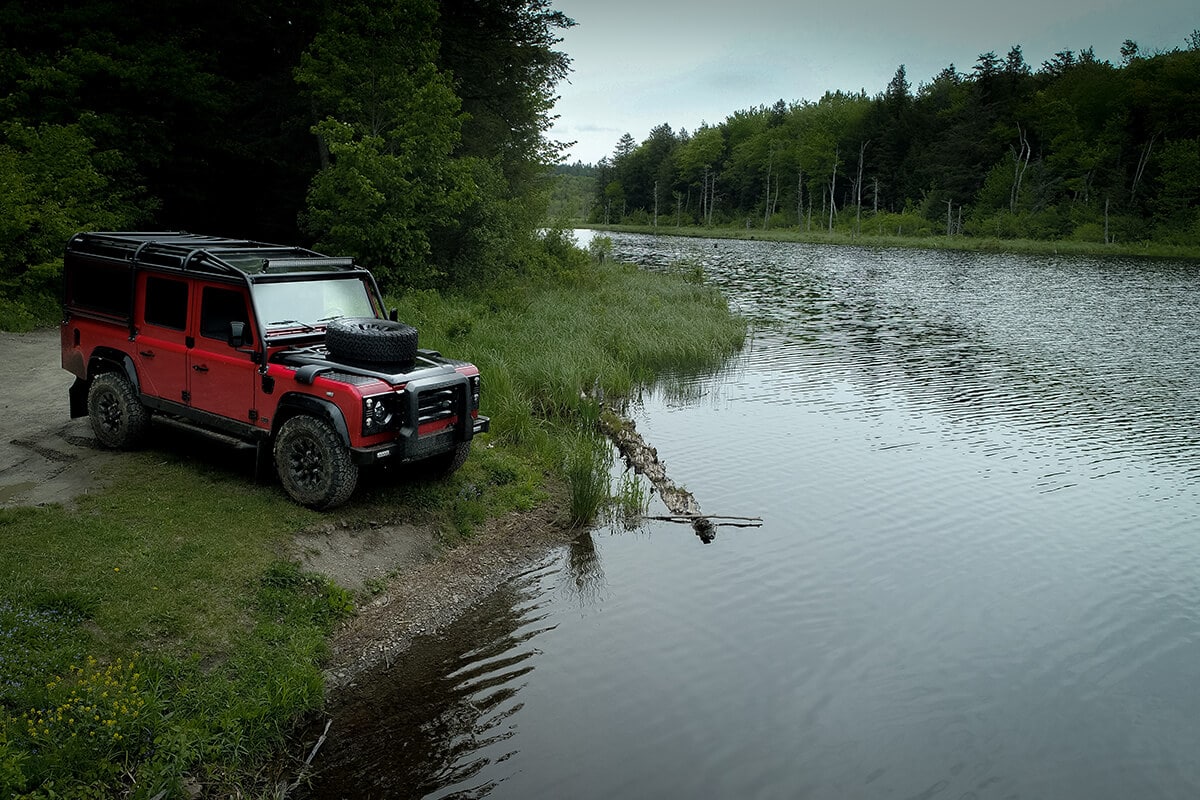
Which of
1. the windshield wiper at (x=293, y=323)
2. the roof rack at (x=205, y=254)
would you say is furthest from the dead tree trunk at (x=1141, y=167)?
the windshield wiper at (x=293, y=323)

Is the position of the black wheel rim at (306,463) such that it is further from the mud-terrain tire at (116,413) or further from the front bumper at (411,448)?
the mud-terrain tire at (116,413)

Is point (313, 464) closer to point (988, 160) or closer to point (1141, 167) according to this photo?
point (1141, 167)

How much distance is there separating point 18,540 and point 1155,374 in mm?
23803

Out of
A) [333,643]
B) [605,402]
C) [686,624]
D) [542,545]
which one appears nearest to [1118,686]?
[686,624]

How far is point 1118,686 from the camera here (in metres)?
7.74

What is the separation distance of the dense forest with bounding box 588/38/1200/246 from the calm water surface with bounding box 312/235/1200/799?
65.2 m

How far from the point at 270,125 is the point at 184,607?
21.2 m

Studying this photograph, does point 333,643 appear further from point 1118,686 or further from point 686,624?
point 1118,686

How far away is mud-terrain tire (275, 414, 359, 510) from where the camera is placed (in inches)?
330

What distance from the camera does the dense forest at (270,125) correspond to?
18688 mm

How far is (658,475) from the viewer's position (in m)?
12.0

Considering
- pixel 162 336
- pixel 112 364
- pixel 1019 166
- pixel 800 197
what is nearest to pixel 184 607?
pixel 162 336

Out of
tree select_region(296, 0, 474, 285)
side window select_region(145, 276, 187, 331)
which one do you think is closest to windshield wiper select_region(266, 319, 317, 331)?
side window select_region(145, 276, 187, 331)

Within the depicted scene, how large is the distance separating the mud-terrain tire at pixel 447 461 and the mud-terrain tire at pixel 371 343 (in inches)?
58.3
